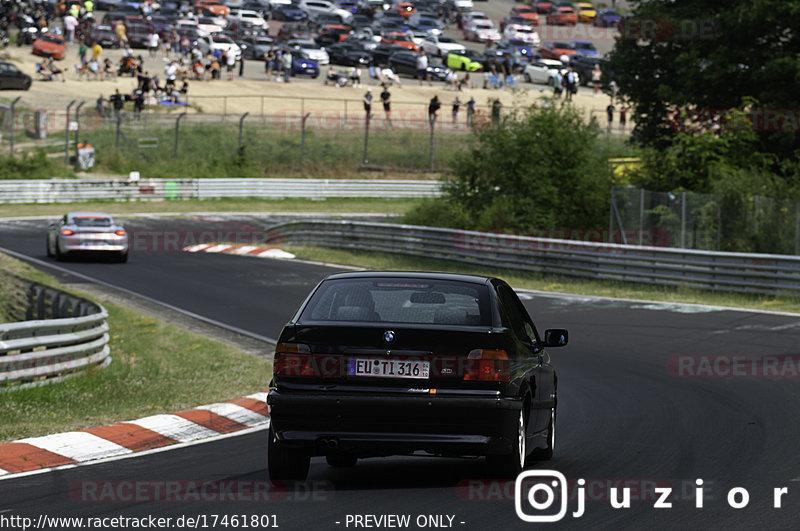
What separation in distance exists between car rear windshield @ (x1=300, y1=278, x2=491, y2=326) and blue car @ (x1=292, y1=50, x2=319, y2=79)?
62.9 metres

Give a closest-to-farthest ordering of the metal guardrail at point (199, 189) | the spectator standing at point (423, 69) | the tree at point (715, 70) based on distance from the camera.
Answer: the tree at point (715, 70), the metal guardrail at point (199, 189), the spectator standing at point (423, 69)

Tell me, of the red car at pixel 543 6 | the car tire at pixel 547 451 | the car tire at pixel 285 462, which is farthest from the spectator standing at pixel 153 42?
the car tire at pixel 285 462

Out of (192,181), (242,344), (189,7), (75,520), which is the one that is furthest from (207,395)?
(189,7)

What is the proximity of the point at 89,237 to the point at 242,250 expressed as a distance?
5.32 metres

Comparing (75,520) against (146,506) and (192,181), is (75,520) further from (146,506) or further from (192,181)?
(192,181)

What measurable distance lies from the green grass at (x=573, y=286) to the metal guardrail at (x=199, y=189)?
1448cm

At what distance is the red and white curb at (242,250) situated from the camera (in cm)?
3566

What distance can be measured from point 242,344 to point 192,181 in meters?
34.0

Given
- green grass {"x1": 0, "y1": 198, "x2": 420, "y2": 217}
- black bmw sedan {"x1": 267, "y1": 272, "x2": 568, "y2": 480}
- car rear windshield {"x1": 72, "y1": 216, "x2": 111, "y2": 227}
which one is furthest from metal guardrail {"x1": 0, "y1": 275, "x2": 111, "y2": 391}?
green grass {"x1": 0, "y1": 198, "x2": 420, "y2": 217}

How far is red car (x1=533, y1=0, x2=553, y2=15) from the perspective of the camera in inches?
3639

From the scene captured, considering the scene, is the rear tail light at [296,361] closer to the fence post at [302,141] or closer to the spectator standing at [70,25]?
the fence post at [302,141]

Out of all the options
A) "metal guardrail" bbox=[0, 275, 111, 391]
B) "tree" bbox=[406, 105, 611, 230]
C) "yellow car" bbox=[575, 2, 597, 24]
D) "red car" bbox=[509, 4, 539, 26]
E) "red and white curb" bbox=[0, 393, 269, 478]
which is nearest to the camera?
"red and white curb" bbox=[0, 393, 269, 478]

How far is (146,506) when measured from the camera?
767 cm

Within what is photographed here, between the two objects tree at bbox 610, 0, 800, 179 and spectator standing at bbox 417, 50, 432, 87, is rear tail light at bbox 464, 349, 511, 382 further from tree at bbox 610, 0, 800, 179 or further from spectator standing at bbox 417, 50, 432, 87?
spectator standing at bbox 417, 50, 432, 87
